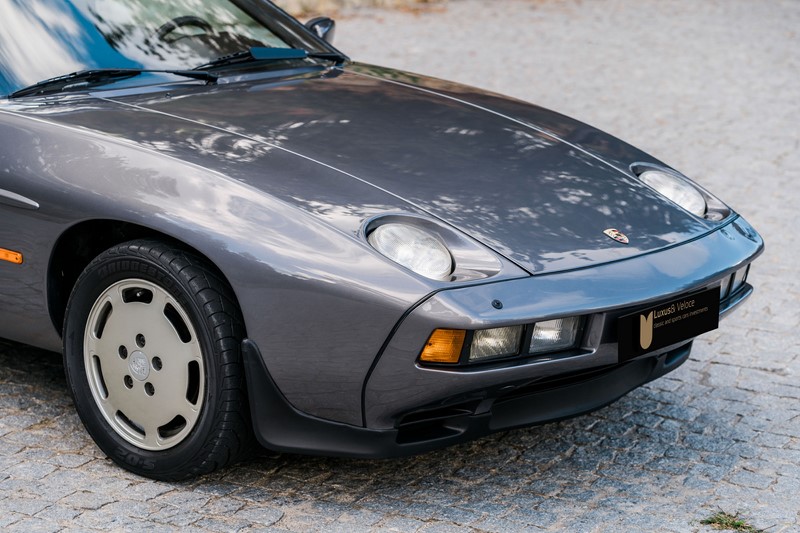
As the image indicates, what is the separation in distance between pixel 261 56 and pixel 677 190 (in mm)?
1667

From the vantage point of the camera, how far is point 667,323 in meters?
3.25

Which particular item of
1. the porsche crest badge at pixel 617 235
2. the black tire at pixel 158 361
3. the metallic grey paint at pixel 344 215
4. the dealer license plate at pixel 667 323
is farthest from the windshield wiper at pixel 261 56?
the dealer license plate at pixel 667 323

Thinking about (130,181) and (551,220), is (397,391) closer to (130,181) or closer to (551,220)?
(551,220)

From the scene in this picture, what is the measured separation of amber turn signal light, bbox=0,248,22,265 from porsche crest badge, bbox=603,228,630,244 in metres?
1.84

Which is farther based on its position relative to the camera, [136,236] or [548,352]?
[136,236]

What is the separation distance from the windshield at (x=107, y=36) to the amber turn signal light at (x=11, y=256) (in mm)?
567

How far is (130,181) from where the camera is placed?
327cm

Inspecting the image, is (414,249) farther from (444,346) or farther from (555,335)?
(555,335)

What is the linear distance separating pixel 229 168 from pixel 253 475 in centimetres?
97

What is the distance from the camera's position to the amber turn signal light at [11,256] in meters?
3.54

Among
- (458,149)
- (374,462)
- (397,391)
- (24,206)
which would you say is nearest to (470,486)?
(374,462)

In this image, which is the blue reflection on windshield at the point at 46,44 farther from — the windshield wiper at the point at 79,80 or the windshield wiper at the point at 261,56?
the windshield wiper at the point at 261,56

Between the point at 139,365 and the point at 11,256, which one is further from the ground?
the point at 11,256

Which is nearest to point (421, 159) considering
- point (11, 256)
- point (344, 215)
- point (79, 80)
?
point (344, 215)
